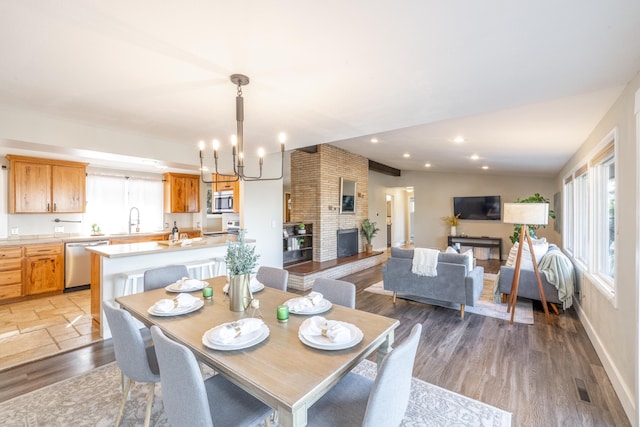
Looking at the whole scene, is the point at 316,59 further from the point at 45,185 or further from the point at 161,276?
the point at 45,185

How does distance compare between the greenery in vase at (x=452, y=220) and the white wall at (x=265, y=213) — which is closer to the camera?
the white wall at (x=265, y=213)

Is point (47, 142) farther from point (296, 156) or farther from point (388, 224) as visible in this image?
point (388, 224)

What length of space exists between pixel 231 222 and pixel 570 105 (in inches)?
219

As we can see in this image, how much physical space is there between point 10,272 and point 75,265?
2.41 feet

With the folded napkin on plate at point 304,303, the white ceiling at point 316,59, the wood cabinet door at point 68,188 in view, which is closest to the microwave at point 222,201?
the wood cabinet door at point 68,188

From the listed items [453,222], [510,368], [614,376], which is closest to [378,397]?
[510,368]

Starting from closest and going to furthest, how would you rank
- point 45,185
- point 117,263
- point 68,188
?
point 117,263, point 45,185, point 68,188

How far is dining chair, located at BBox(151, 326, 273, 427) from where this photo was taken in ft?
3.76

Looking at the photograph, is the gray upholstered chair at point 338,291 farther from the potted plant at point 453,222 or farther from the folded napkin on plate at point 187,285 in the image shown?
the potted plant at point 453,222

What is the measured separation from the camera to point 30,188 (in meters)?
4.68

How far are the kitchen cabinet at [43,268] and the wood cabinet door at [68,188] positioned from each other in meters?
0.77

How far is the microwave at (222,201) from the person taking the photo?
548cm

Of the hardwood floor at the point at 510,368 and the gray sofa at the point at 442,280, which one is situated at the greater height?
the gray sofa at the point at 442,280

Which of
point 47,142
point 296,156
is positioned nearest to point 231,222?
point 296,156
